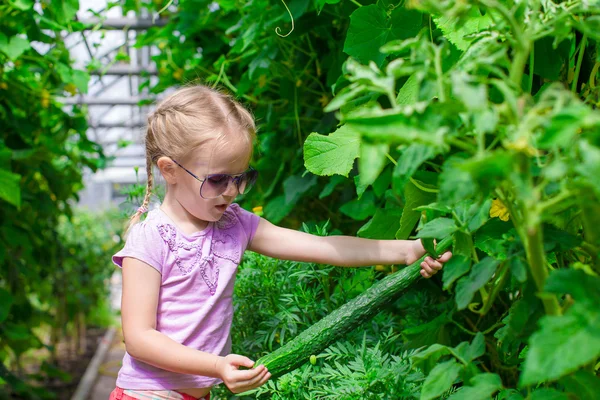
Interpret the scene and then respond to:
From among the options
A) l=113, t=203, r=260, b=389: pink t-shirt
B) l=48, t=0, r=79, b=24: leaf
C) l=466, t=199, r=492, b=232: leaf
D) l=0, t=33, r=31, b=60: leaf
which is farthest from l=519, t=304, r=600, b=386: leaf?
l=48, t=0, r=79, b=24: leaf

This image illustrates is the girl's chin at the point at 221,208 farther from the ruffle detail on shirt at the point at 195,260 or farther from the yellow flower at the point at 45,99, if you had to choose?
the yellow flower at the point at 45,99

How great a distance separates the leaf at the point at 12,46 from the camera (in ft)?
7.37

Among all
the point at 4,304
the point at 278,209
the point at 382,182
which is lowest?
the point at 4,304

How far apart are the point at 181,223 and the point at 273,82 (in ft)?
2.84

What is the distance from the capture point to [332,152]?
129cm

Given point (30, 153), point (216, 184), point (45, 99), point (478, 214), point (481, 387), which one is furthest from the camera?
point (45, 99)

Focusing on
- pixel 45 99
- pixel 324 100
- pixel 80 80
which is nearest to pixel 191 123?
pixel 324 100

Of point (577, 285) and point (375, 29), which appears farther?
point (375, 29)

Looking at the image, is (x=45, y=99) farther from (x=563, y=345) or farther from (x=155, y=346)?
(x=563, y=345)

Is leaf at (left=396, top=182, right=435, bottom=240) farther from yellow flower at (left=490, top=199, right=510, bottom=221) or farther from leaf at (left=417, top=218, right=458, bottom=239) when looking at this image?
leaf at (left=417, top=218, right=458, bottom=239)

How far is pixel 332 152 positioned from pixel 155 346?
48 centimetres

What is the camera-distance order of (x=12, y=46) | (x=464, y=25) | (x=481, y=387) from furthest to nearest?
(x=12, y=46) → (x=464, y=25) → (x=481, y=387)

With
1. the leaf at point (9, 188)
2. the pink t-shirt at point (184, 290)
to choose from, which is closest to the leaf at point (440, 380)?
the pink t-shirt at point (184, 290)

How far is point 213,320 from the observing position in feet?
4.53
